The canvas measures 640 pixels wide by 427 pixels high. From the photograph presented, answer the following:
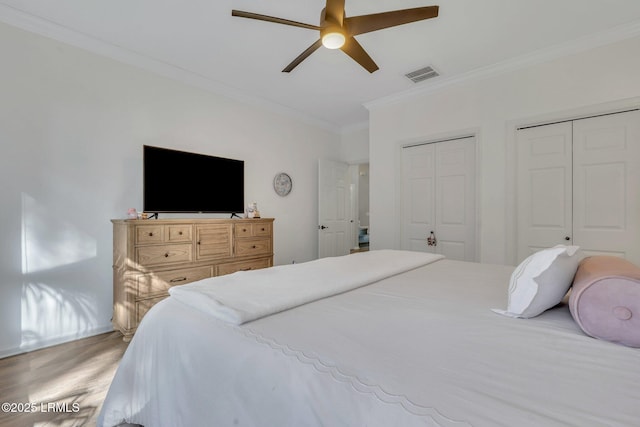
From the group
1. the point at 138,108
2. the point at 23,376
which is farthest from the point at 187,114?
the point at 23,376

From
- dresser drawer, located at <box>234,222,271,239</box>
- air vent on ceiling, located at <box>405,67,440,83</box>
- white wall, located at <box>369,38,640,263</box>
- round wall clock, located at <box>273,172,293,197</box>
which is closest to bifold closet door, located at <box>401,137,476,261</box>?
white wall, located at <box>369,38,640,263</box>

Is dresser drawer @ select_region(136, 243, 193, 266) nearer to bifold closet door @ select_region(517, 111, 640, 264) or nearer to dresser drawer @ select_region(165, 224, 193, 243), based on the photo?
dresser drawer @ select_region(165, 224, 193, 243)

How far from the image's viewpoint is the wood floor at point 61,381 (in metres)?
1.53

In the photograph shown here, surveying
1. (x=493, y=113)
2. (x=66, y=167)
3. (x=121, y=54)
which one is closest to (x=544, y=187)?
(x=493, y=113)

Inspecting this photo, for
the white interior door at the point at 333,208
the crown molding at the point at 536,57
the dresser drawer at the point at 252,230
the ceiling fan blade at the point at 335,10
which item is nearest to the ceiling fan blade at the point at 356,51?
the ceiling fan blade at the point at 335,10

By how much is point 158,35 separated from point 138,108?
76 centimetres

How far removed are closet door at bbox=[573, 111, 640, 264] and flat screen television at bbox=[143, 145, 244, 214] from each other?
3.67 metres

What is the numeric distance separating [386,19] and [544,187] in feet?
8.14

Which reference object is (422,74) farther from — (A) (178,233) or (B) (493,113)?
(A) (178,233)

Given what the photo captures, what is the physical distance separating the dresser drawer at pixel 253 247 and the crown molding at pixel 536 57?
2.70 meters

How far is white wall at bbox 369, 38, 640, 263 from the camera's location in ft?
8.79

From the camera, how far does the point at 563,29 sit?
2592mm

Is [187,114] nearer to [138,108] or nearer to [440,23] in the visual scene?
[138,108]

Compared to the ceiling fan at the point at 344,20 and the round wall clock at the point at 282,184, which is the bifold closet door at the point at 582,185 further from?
the round wall clock at the point at 282,184
